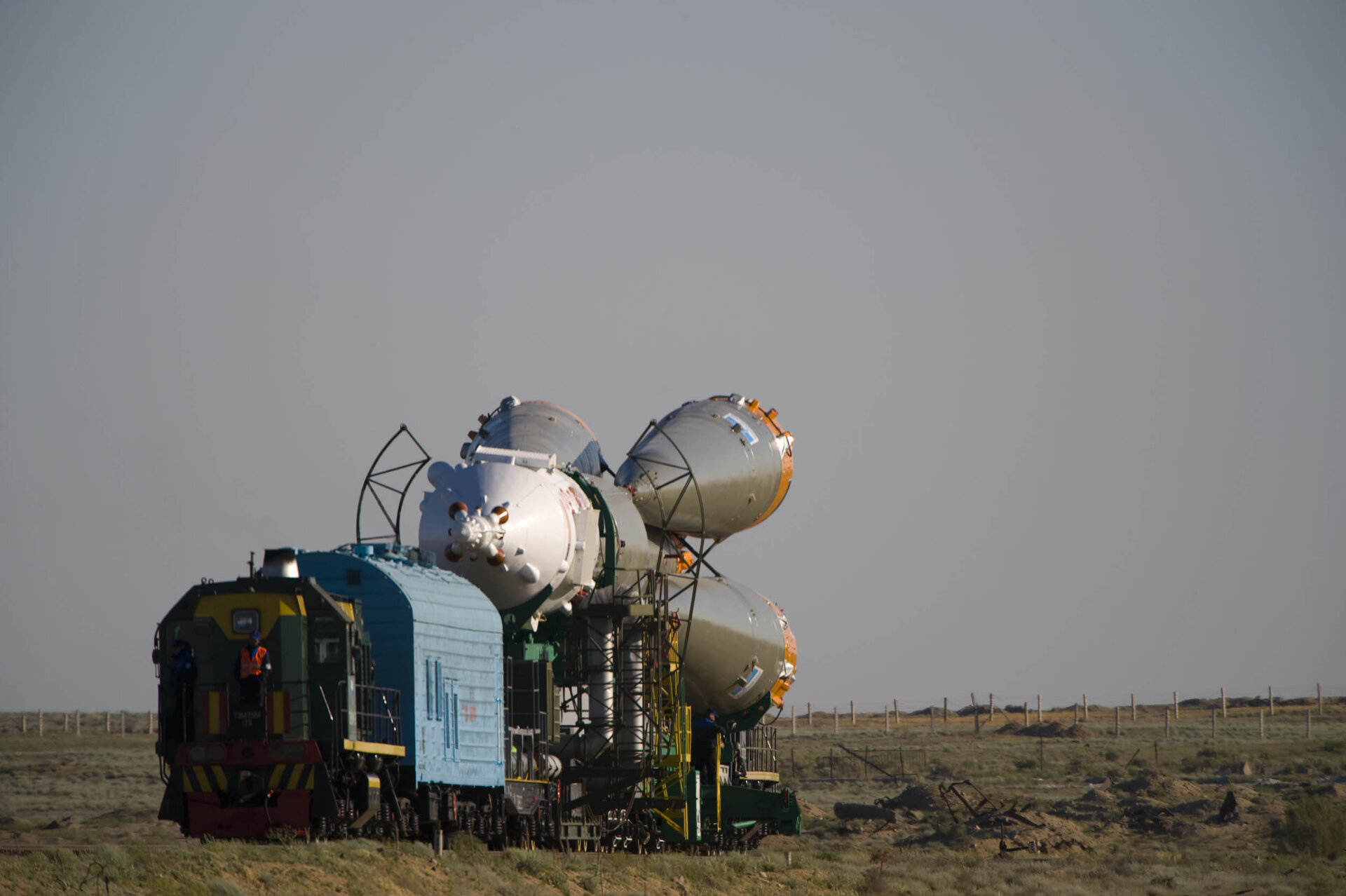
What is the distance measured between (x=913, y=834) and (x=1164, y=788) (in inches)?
422

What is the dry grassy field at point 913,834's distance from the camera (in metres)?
20.8

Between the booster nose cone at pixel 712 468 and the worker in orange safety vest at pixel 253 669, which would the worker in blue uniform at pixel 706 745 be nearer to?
the booster nose cone at pixel 712 468

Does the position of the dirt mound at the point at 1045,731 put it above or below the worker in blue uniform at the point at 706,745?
below

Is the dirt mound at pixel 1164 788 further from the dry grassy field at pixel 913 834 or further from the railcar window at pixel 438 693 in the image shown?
the railcar window at pixel 438 693

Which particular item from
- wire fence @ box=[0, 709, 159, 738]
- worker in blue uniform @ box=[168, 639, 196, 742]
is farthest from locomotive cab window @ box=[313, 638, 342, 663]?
wire fence @ box=[0, 709, 159, 738]

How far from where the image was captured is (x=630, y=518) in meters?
32.8

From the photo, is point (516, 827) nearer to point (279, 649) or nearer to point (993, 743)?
point (279, 649)

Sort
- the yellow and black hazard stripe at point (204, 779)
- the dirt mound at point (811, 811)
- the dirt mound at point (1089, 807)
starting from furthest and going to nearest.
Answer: the dirt mound at point (811, 811)
the dirt mound at point (1089, 807)
the yellow and black hazard stripe at point (204, 779)

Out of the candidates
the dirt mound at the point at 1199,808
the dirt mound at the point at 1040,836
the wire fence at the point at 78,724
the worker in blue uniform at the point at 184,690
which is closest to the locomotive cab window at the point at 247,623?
the worker in blue uniform at the point at 184,690

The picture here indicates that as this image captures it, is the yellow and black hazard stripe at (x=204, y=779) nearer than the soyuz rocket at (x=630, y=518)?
Yes

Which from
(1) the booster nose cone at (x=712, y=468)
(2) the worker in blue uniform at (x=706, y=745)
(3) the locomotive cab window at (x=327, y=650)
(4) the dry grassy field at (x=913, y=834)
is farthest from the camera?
(2) the worker in blue uniform at (x=706, y=745)

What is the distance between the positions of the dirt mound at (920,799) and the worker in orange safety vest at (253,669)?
33.0 meters

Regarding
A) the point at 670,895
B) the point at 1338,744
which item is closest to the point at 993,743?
the point at 1338,744

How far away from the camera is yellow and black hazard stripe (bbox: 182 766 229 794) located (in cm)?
2309
